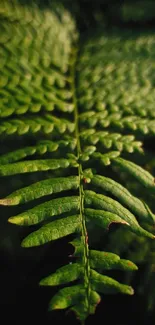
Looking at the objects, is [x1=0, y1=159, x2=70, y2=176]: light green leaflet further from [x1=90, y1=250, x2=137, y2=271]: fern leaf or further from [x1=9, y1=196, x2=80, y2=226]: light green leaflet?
[x1=90, y1=250, x2=137, y2=271]: fern leaf

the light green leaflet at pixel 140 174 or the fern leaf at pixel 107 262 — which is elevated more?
the light green leaflet at pixel 140 174

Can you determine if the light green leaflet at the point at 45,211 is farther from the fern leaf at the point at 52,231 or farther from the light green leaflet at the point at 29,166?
the light green leaflet at the point at 29,166


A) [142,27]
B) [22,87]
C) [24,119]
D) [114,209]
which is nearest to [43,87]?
[22,87]

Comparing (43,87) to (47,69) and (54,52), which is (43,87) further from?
(54,52)

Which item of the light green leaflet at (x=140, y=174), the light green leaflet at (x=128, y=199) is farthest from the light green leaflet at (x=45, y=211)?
the light green leaflet at (x=140, y=174)

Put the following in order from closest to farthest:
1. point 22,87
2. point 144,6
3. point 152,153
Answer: point 22,87, point 152,153, point 144,6

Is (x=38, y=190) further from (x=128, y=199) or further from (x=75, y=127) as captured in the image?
(x=75, y=127)

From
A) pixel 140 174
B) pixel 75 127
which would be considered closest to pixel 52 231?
pixel 140 174

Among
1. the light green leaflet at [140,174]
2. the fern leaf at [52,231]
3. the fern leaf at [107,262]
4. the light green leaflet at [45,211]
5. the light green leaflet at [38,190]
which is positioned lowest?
the fern leaf at [107,262]
